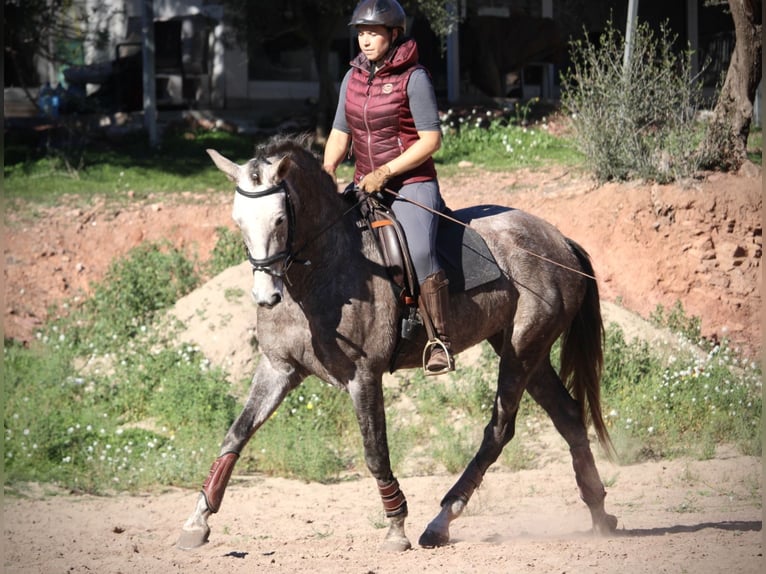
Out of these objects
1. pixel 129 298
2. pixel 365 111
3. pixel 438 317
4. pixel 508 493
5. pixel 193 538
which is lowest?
pixel 508 493

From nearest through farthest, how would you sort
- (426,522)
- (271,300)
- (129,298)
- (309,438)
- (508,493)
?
1. (271,300)
2. (426,522)
3. (508,493)
4. (309,438)
5. (129,298)

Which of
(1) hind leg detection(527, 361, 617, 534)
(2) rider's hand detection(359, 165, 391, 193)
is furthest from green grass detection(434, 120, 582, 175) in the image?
(2) rider's hand detection(359, 165, 391, 193)

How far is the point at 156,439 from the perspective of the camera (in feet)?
29.8

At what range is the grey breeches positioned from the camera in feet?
19.5

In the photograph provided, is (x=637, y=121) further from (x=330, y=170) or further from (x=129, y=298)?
(x=330, y=170)

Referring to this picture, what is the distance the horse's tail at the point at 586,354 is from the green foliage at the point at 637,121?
6.19 m

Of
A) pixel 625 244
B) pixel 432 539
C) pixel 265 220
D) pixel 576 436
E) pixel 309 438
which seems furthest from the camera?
pixel 625 244

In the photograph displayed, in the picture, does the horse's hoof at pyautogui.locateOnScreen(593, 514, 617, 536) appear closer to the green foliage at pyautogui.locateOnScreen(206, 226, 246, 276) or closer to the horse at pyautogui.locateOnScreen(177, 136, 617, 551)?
the horse at pyautogui.locateOnScreen(177, 136, 617, 551)

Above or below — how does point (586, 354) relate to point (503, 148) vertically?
below

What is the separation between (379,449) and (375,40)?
2.44 m

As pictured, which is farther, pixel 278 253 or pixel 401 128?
pixel 401 128

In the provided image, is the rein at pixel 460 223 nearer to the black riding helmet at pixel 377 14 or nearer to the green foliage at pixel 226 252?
the black riding helmet at pixel 377 14

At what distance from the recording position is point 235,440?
5.86 m

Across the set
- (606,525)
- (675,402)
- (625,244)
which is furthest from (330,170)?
(625,244)
